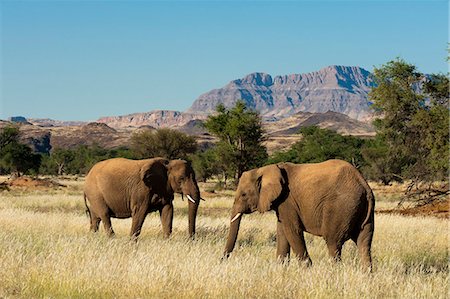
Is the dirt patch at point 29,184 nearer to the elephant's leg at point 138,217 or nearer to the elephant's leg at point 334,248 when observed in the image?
the elephant's leg at point 138,217

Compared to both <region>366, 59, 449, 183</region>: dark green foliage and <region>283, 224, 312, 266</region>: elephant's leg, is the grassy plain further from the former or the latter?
<region>366, 59, 449, 183</region>: dark green foliage

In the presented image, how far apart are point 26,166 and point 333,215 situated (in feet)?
232

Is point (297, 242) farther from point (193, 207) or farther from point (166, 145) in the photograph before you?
point (166, 145)

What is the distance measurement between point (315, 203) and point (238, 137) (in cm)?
4381

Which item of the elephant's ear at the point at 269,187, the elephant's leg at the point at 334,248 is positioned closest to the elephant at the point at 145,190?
the elephant's ear at the point at 269,187

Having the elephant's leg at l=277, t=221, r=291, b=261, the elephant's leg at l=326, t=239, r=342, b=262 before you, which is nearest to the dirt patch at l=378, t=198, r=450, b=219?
the elephant's leg at l=277, t=221, r=291, b=261

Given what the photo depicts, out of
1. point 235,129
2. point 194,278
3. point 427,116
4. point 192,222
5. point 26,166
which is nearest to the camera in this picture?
point 194,278

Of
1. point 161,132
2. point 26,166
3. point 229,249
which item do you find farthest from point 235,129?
point 229,249

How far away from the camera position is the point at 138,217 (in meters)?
15.1

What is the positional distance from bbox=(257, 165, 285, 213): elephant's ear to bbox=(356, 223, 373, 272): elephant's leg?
162 centimetres

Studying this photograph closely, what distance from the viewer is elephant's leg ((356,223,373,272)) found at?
10323mm

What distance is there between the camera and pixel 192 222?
15242mm

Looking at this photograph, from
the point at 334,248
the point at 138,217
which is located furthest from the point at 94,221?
A: the point at 334,248

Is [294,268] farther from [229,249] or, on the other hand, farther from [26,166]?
[26,166]
